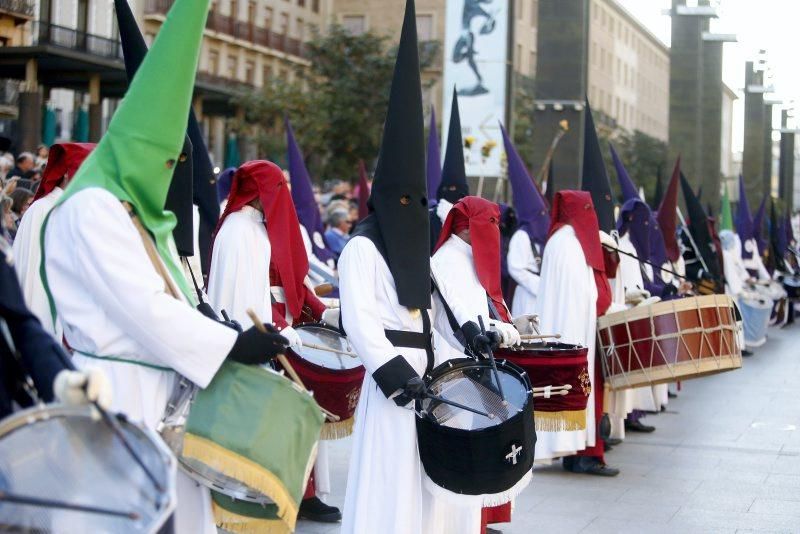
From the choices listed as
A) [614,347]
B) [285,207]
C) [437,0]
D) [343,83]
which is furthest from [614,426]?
[437,0]

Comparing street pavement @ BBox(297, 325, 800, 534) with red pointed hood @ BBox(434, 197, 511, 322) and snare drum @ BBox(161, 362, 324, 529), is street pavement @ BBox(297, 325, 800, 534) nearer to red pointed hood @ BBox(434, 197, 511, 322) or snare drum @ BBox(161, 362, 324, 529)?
red pointed hood @ BBox(434, 197, 511, 322)

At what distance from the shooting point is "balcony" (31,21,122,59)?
37.3m

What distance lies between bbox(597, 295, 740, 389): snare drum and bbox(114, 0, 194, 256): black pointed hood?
4.08 metres

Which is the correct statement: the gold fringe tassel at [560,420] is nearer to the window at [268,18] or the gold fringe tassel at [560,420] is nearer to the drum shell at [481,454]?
the drum shell at [481,454]

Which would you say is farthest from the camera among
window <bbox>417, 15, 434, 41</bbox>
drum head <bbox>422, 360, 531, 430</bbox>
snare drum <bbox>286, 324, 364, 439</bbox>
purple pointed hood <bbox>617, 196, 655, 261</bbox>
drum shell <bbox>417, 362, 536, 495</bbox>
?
window <bbox>417, 15, 434, 41</bbox>

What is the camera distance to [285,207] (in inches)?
313

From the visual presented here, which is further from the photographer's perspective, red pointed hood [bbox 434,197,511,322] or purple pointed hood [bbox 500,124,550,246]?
Answer: purple pointed hood [bbox 500,124,550,246]

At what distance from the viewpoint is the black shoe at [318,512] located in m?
8.42

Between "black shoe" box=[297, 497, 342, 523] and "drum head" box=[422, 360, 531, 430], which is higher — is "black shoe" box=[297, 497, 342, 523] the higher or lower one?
the lower one

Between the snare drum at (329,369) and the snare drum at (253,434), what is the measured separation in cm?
250

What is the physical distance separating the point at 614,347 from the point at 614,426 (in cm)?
175

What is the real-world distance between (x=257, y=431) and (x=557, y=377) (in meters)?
3.46

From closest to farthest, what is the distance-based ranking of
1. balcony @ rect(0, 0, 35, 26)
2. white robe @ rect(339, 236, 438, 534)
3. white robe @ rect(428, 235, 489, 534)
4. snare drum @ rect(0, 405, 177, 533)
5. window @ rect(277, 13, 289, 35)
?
snare drum @ rect(0, 405, 177, 533)
white robe @ rect(339, 236, 438, 534)
white robe @ rect(428, 235, 489, 534)
balcony @ rect(0, 0, 35, 26)
window @ rect(277, 13, 289, 35)

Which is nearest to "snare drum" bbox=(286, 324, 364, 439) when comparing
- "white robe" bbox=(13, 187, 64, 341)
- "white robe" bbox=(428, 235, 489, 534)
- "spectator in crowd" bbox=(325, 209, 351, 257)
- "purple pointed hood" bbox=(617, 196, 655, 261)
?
"white robe" bbox=(428, 235, 489, 534)
